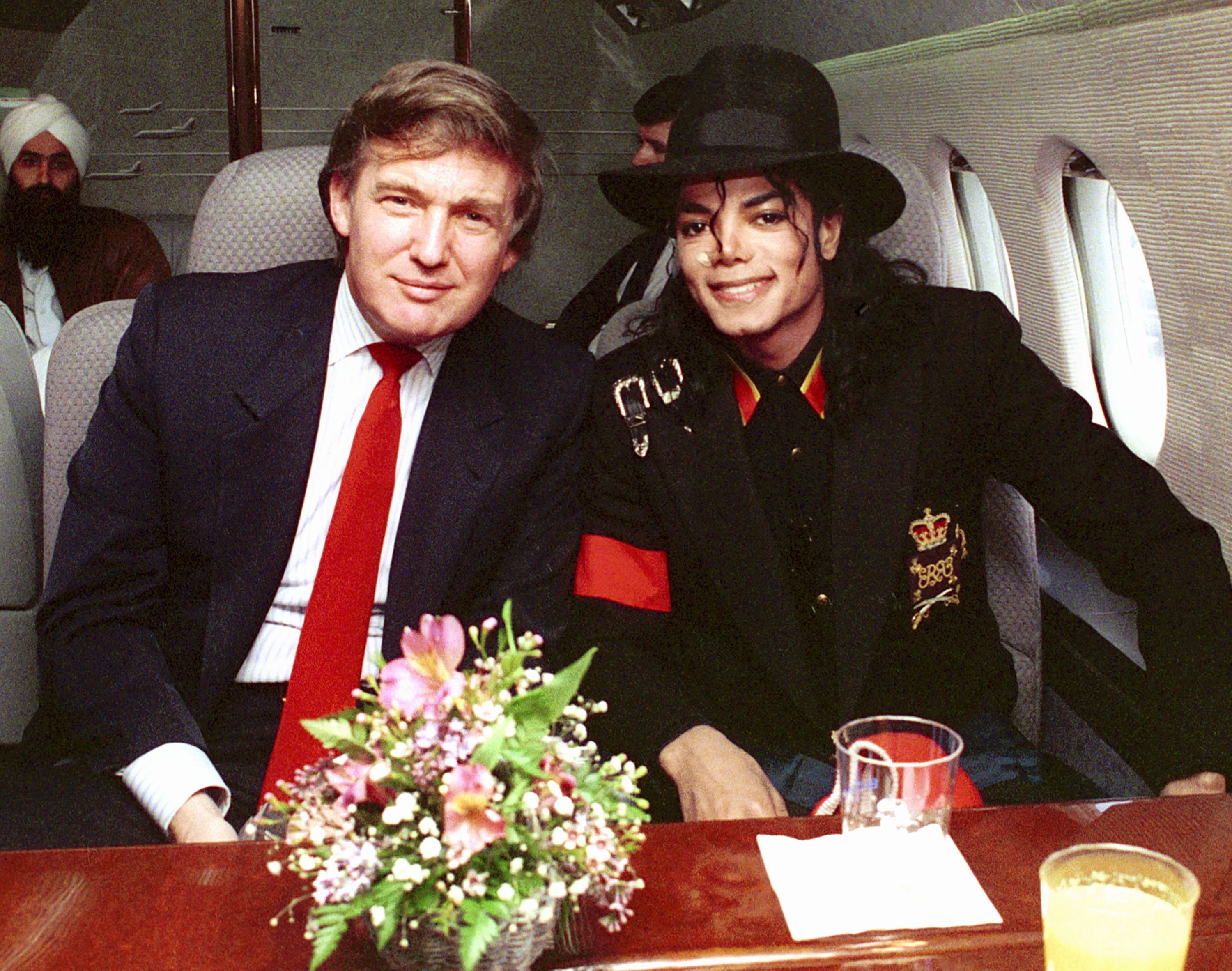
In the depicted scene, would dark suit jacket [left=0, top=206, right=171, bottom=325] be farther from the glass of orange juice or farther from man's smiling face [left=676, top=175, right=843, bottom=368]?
the glass of orange juice

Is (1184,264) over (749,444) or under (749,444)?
over

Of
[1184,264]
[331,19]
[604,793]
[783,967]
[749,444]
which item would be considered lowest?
[783,967]

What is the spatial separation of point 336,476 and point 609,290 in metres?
3.31

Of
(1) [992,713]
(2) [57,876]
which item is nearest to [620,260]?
(1) [992,713]

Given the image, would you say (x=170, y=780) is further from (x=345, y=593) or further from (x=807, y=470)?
(x=807, y=470)

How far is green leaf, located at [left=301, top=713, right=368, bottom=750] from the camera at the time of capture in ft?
3.33

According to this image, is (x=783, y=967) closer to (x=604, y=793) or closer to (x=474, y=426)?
(x=604, y=793)

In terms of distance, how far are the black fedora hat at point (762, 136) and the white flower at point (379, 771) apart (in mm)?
1323

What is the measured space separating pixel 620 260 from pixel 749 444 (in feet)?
10.6

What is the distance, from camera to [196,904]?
1210 millimetres

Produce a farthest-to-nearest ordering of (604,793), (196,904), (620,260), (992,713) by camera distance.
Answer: (620,260), (992,713), (196,904), (604,793)

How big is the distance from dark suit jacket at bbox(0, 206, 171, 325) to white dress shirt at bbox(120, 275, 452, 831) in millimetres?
3846

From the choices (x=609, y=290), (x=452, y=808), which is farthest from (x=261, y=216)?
(x=609, y=290)

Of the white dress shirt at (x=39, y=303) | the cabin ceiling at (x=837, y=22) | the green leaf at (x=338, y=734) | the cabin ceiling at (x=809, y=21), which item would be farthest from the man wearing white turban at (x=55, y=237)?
the green leaf at (x=338, y=734)
